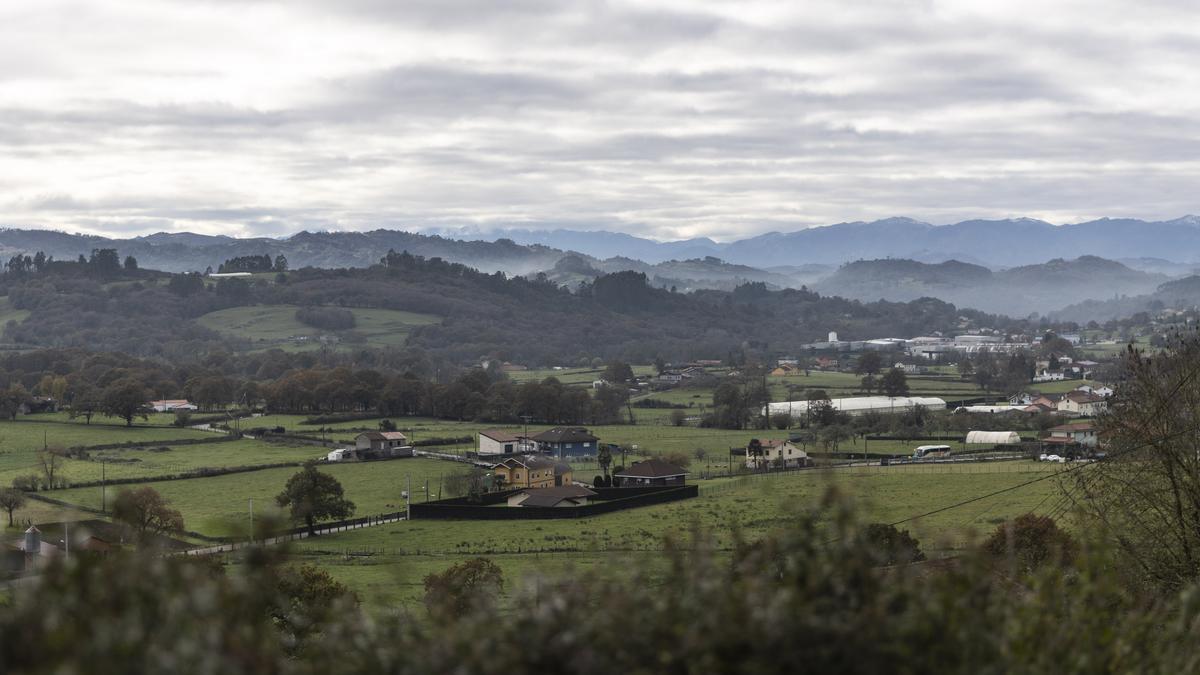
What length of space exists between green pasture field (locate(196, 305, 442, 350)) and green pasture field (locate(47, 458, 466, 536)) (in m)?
92.7

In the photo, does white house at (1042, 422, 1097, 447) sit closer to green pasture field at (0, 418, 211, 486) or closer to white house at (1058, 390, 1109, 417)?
white house at (1058, 390, 1109, 417)

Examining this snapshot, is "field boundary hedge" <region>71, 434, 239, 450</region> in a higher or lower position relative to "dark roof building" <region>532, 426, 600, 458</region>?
higher

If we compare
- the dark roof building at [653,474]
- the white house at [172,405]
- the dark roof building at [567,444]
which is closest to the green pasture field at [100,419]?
the white house at [172,405]

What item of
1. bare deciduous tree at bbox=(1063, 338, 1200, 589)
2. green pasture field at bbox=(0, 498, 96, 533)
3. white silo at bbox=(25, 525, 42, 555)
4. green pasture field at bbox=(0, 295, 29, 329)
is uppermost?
green pasture field at bbox=(0, 295, 29, 329)

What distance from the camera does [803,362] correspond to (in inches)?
5871

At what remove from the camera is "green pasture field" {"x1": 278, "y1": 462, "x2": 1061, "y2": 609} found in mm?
32531

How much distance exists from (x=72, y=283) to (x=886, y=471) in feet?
533

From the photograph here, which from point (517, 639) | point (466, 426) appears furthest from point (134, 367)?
point (517, 639)

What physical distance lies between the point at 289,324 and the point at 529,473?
123 metres

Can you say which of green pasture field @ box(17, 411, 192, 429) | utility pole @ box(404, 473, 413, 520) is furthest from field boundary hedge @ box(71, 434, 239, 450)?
utility pole @ box(404, 473, 413, 520)

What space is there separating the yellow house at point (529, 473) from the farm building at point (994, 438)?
988 inches

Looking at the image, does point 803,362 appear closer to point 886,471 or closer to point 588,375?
point 588,375

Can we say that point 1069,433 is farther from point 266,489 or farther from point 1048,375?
point 1048,375

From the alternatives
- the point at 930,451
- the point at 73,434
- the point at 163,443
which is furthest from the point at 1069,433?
the point at 73,434
